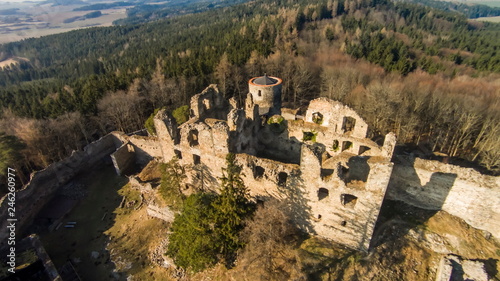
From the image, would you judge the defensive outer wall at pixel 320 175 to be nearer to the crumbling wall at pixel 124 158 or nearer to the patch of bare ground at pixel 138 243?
the crumbling wall at pixel 124 158

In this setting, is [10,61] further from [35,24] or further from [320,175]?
[320,175]

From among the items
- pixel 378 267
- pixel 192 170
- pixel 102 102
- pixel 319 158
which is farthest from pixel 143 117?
pixel 378 267

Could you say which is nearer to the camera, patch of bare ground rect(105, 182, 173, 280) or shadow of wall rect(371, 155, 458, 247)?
shadow of wall rect(371, 155, 458, 247)

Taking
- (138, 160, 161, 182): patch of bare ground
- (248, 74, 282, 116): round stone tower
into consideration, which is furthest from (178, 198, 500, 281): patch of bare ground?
(248, 74, 282, 116): round stone tower

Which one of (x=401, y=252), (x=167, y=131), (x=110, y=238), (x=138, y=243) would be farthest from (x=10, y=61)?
(x=401, y=252)

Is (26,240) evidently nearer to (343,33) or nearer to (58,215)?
(58,215)

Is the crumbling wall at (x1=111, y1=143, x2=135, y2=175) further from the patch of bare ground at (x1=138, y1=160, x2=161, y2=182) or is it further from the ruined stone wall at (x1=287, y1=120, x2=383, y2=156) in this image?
the ruined stone wall at (x1=287, y1=120, x2=383, y2=156)
